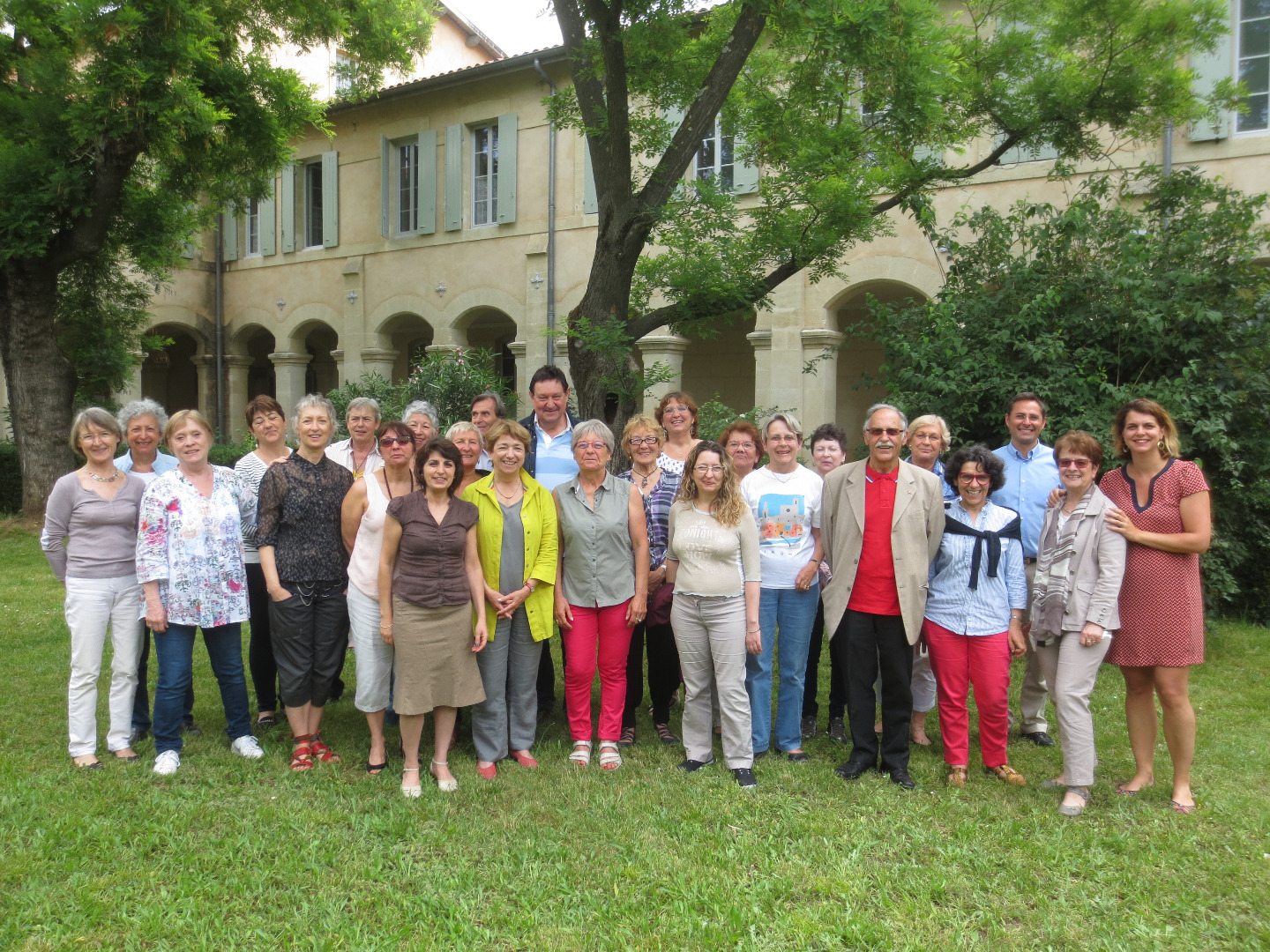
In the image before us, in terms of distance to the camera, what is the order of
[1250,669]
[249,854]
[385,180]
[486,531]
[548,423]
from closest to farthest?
[249,854] → [486,531] → [548,423] → [1250,669] → [385,180]

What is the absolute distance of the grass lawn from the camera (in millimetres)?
3121

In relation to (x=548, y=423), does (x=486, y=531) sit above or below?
below

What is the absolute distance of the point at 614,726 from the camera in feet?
15.6

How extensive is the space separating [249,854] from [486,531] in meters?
1.74

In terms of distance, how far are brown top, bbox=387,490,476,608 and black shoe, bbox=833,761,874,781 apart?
2.11 meters

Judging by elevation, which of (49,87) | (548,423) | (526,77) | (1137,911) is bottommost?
(1137,911)

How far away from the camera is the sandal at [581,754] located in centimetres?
466

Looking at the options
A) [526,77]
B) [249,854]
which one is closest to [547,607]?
[249,854]

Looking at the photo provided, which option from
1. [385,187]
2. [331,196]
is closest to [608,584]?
[385,187]

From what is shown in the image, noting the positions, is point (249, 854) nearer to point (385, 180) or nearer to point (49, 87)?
point (49, 87)

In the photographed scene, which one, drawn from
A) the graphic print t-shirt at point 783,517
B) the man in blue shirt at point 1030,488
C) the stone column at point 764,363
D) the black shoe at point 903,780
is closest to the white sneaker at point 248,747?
the graphic print t-shirt at point 783,517

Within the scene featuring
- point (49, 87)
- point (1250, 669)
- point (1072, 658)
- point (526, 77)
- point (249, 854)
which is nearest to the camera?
point (249, 854)

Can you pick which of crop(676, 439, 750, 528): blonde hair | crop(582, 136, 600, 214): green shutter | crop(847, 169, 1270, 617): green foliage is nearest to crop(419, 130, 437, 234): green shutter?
crop(582, 136, 600, 214): green shutter

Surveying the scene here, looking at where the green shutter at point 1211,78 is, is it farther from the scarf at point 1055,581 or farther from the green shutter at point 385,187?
the green shutter at point 385,187
